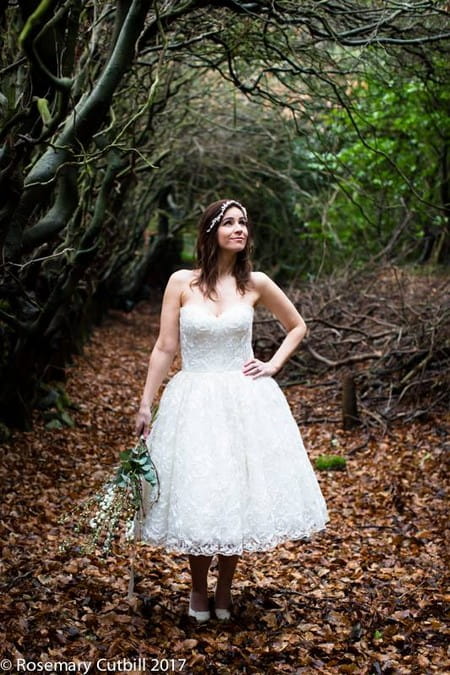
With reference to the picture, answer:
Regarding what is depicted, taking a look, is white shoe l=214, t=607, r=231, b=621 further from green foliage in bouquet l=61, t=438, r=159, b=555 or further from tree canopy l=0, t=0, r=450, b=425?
tree canopy l=0, t=0, r=450, b=425

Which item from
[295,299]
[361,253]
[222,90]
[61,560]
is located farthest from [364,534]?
[361,253]

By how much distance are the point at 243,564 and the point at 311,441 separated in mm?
3630

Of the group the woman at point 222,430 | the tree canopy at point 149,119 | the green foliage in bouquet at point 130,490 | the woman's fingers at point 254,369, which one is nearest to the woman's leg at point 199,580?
the woman at point 222,430

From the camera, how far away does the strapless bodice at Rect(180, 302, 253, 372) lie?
384cm

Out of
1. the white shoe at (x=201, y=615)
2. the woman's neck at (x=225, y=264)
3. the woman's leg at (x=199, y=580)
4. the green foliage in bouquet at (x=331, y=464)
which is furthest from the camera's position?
the green foliage in bouquet at (x=331, y=464)

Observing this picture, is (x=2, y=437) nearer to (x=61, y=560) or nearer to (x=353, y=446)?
(x=61, y=560)

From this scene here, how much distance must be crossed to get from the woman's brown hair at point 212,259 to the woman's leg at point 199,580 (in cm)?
140

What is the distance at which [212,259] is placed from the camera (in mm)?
3984

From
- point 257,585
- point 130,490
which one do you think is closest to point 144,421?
point 130,490

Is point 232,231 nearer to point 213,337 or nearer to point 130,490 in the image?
point 213,337

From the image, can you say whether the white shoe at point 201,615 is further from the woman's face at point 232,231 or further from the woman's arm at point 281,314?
the woman's face at point 232,231

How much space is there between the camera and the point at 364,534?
571 cm

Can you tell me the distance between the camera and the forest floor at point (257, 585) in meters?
3.60

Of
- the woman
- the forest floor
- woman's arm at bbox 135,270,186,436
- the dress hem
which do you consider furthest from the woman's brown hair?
the forest floor
